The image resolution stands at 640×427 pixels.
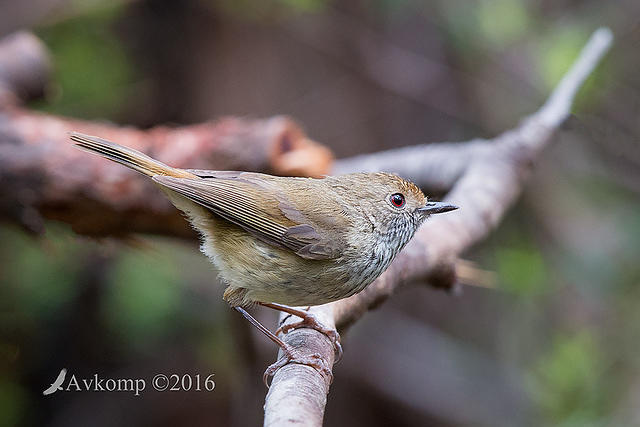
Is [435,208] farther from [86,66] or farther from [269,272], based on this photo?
[86,66]

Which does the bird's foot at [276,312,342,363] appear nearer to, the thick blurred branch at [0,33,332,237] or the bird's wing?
the bird's wing

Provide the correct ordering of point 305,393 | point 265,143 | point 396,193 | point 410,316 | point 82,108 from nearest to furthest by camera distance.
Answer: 1. point 305,393
2. point 396,193
3. point 265,143
4. point 82,108
5. point 410,316

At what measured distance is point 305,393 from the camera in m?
1.99

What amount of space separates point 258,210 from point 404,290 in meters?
2.50

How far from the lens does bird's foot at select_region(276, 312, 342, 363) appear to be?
2773mm

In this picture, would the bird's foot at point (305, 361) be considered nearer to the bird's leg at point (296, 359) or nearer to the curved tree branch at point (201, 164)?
the bird's leg at point (296, 359)

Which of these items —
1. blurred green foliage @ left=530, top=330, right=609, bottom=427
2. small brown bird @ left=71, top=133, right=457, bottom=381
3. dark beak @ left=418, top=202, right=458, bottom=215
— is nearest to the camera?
small brown bird @ left=71, top=133, right=457, bottom=381

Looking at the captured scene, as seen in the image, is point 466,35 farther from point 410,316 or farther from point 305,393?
point 305,393

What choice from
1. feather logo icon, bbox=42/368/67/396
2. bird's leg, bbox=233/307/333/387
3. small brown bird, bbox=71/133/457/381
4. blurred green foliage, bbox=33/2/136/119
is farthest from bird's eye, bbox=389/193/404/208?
blurred green foliage, bbox=33/2/136/119

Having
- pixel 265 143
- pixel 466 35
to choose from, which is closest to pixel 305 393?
pixel 265 143

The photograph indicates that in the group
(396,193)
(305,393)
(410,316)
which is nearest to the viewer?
(305,393)

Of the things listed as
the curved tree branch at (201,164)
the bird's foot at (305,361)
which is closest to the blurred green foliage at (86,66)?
the curved tree branch at (201,164)

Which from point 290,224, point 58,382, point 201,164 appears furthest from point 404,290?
point 58,382

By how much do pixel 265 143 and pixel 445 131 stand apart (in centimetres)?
344
